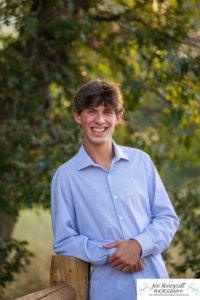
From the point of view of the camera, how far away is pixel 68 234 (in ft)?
9.81

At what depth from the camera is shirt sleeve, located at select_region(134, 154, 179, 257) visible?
300cm

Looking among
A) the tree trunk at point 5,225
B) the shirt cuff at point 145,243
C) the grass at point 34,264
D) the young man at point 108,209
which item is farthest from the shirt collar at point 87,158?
the grass at point 34,264

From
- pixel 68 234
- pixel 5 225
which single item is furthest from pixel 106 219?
pixel 5 225

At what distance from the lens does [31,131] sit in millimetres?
6062

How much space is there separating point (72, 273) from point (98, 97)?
2.33 feet

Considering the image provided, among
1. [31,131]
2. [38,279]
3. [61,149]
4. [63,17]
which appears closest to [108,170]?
[61,149]

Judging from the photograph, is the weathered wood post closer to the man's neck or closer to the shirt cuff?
the shirt cuff

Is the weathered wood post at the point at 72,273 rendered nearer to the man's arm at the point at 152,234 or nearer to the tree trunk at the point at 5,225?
the man's arm at the point at 152,234

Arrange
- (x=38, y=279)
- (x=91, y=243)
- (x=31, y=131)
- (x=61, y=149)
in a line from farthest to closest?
1. (x=38, y=279)
2. (x=31, y=131)
3. (x=61, y=149)
4. (x=91, y=243)

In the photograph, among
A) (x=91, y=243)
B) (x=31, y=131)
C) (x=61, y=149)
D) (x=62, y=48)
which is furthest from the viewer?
(x=62, y=48)

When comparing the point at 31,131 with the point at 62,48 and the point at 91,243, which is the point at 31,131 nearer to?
the point at 62,48

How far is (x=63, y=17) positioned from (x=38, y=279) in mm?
4810

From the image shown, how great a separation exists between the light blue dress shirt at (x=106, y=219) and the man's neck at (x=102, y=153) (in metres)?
0.04

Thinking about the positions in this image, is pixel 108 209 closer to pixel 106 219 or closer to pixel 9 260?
pixel 106 219
